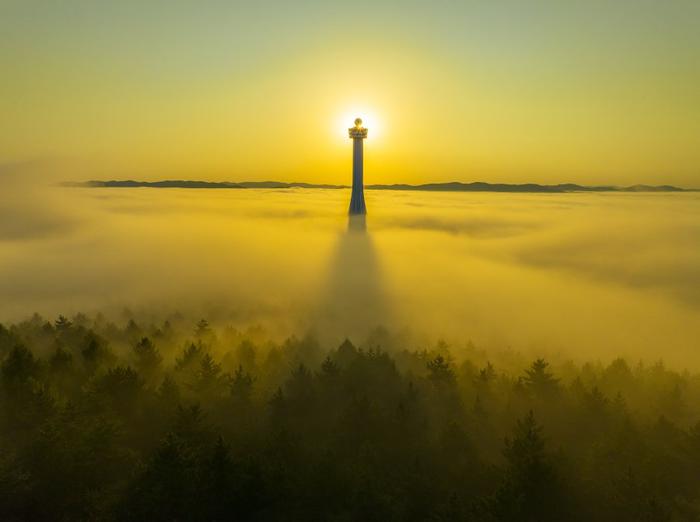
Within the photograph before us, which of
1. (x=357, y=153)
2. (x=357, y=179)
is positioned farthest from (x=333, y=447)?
(x=357, y=179)

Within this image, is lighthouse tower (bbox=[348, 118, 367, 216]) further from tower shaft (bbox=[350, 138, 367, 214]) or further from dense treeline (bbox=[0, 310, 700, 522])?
dense treeline (bbox=[0, 310, 700, 522])

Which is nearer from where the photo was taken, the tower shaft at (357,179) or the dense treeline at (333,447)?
the dense treeline at (333,447)

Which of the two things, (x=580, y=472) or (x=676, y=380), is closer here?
(x=580, y=472)

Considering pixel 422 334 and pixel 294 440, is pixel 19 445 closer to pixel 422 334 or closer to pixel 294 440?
pixel 294 440

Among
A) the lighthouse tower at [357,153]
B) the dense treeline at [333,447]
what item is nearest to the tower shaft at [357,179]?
the lighthouse tower at [357,153]

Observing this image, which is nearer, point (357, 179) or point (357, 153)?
point (357, 153)

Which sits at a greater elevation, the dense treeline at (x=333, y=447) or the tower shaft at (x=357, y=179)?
the tower shaft at (x=357, y=179)

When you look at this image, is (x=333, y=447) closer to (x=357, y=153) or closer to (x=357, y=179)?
(x=357, y=153)

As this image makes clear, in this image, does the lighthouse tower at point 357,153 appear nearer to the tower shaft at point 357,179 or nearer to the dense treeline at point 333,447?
the tower shaft at point 357,179

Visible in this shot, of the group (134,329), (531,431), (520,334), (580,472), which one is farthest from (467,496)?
(520,334)
